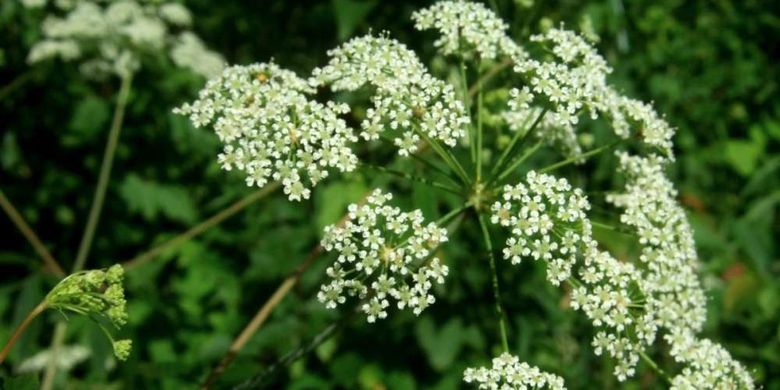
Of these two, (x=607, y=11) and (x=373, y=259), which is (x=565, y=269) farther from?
(x=607, y=11)

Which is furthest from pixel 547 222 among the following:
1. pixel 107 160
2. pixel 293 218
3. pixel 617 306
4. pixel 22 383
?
pixel 107 160

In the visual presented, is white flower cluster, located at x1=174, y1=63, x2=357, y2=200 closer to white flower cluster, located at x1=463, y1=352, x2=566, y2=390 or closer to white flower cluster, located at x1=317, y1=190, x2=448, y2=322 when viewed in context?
white flower cluster, located at x1=317, y1=190, x2=448, y2=322

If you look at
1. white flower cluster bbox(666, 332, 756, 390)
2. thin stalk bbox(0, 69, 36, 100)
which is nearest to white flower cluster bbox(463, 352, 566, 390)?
white flower cluster bbox(666, 332, 756, 390)

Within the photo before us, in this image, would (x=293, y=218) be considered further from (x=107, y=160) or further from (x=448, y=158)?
(x=448, y=158)

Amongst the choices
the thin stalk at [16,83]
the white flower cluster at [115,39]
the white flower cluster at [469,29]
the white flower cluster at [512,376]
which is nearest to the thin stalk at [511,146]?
the white flower cluster at [469,29]

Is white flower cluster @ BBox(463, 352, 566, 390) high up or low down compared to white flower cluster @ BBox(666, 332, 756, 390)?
down

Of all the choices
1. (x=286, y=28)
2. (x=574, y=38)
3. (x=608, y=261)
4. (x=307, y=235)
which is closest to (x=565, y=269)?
(x=608, y=261)

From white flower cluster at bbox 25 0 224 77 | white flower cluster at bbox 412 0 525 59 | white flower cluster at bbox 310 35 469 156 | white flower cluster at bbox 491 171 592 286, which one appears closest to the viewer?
white flower cluster at bbox 491 171 592 286
